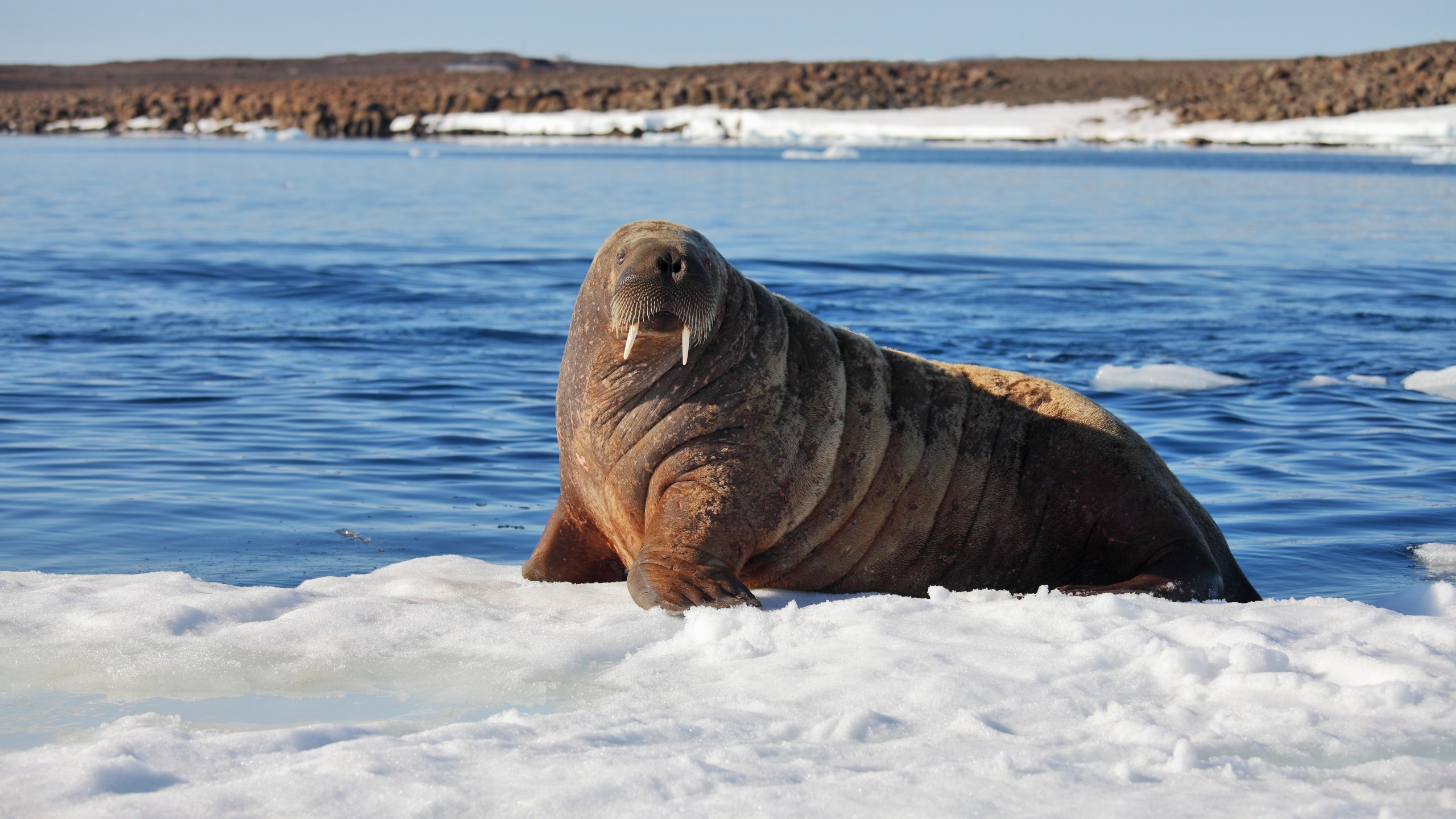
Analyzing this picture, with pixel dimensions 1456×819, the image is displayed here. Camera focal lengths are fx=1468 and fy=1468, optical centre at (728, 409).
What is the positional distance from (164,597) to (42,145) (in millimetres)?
68588

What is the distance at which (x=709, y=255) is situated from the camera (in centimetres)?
477

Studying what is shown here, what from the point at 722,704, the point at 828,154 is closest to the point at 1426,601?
the point at 722,704

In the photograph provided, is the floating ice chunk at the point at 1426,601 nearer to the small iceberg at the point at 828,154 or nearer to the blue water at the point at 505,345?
the blue water at the point at 505,345

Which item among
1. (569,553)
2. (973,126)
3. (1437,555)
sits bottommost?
(1437,555)

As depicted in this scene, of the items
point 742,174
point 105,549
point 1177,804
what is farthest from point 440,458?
point 742,174

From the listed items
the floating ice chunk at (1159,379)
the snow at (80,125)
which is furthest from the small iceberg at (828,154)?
the snow at (80,125)

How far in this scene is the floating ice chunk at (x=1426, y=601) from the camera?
15.2 feet

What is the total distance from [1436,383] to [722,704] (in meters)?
8.20

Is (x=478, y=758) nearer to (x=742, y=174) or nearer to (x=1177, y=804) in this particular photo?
(x=1177, y=804)

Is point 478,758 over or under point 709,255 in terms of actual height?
under

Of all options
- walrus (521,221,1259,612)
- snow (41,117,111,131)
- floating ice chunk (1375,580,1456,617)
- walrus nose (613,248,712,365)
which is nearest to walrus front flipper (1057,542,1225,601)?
walrus (521,221,1259,612)

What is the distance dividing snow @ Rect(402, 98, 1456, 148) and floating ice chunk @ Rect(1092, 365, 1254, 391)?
60.3m

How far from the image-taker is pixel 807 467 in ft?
16.0

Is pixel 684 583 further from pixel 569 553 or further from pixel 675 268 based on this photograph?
pixel 675 268
